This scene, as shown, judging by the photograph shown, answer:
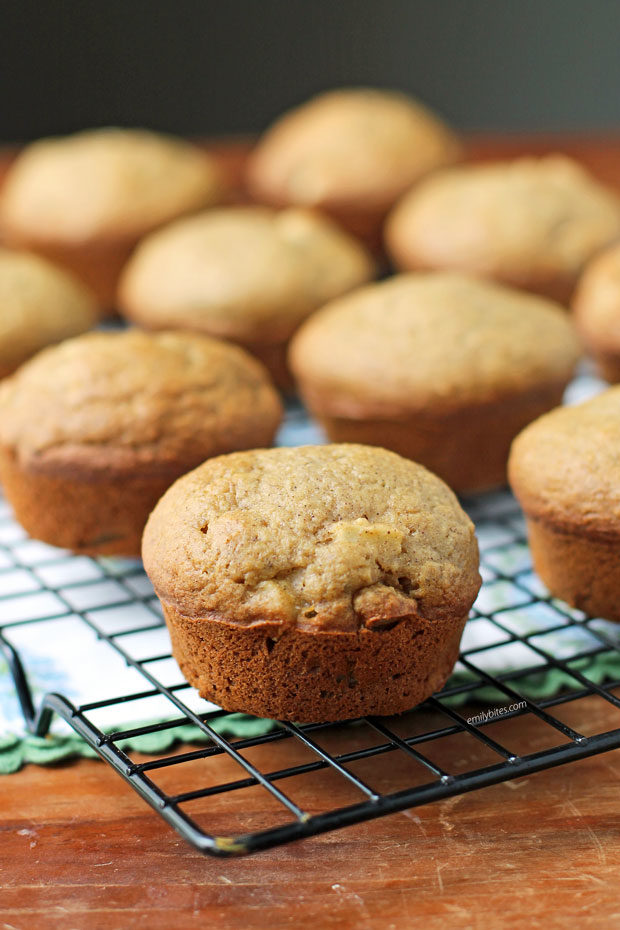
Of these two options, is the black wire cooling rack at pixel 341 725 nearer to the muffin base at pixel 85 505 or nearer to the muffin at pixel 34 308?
the muffin base at pixel 85 505

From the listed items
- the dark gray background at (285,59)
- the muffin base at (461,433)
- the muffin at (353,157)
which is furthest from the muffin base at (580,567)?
the dark gray background at (285,59)

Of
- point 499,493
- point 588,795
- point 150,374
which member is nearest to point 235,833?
point 588,795

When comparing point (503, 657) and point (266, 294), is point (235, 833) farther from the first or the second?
point (266, 294)

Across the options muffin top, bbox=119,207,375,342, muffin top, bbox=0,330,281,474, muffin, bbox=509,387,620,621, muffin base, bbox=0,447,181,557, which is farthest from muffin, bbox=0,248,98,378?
muffin, bbox=509,387,620,621

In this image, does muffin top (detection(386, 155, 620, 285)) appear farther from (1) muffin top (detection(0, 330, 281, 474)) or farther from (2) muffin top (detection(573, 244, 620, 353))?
(1) muffin top (detection(0, 330, 281, 474))

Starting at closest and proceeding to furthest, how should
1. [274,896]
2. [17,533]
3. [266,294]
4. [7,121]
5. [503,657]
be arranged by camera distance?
[274,896] < [503,657] < [17,533] < [266,294] < [7,121]

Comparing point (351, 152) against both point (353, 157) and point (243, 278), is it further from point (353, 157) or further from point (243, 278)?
point (243, 278)
